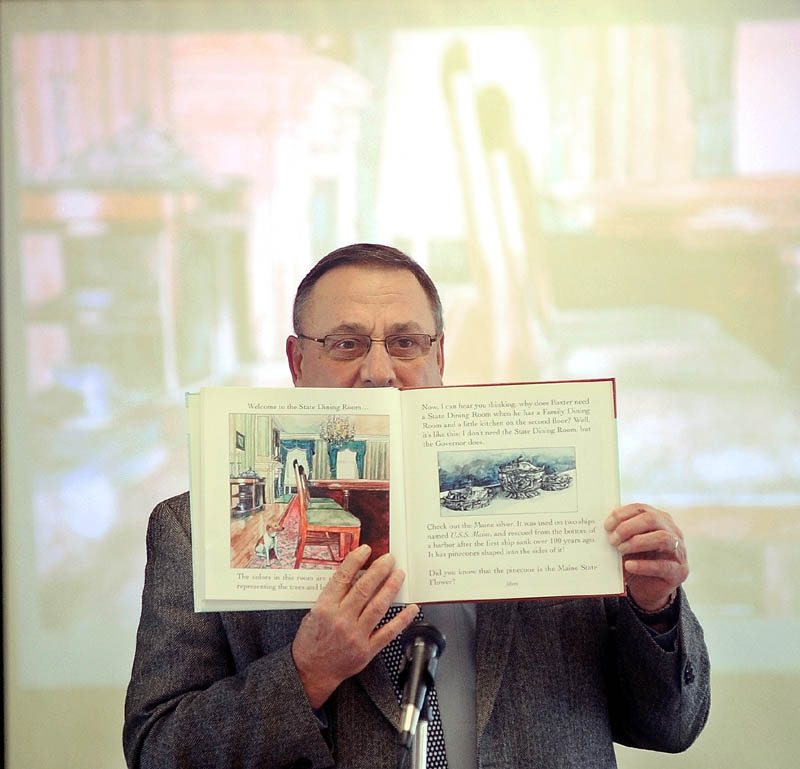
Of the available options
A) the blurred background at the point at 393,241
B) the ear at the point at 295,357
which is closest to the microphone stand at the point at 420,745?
the ear at the point at 295,357

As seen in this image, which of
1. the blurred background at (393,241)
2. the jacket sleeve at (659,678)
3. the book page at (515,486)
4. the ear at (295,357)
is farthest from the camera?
the blurred background at (393,241)

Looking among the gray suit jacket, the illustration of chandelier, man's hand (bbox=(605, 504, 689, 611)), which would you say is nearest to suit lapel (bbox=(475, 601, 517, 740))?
the gray suit jacket

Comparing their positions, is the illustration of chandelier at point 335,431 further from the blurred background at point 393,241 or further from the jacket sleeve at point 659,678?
the blurred background at point 393,241

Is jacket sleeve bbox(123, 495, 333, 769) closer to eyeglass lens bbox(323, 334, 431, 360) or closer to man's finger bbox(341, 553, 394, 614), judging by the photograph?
man's finger bbox(341, 553, 394, 614)

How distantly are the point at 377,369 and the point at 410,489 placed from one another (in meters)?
0.32

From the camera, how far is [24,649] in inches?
149

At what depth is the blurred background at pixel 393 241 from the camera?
147 inches

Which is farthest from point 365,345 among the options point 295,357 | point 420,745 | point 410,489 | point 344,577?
point 420,745

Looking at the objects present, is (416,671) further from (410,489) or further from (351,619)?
(410,489)

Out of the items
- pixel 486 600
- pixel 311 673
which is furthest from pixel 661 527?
pixel 311 673

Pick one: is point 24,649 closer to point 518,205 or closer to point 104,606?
point 104,606

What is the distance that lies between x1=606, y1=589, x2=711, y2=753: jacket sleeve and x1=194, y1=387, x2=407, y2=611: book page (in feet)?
1.58

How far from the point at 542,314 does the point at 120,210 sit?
176 cm

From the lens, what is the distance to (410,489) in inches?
62.3
